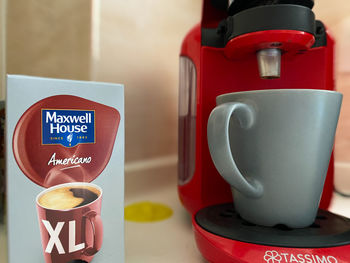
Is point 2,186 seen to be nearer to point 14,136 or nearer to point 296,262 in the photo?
point 14,136

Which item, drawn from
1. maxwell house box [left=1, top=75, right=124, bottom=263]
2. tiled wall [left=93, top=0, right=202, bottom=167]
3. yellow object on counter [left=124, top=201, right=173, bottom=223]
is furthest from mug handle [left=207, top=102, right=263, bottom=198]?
tiled wall [left=93, top=0, right=202, bottom=167]

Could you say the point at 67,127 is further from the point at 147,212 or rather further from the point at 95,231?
the point at 147,212

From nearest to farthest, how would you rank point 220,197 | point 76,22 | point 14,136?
point 14,136 → point 220,197 → point 76,22

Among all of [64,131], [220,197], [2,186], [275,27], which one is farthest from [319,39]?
[2,186]

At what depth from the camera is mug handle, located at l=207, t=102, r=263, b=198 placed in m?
0.33

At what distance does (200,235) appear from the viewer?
342 millimetres

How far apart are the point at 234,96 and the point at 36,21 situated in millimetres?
400

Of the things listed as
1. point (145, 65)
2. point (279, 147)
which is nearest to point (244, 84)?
point (279, 147)

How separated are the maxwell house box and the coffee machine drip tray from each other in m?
0.12

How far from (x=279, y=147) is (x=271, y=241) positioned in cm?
11

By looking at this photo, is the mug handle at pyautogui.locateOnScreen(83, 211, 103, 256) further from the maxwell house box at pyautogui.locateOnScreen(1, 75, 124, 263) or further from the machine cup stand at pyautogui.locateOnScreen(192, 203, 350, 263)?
the machine cup stand at pyautogui.locateOnScreen(192, 203, 350, 263)

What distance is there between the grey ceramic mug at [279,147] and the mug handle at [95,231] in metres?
0.15

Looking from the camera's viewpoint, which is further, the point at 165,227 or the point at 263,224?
the point at 165,227

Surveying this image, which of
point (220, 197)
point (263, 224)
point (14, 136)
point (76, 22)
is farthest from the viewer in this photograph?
point (76, 22)
